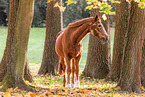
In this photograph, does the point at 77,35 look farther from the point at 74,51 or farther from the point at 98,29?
the point at 98,29

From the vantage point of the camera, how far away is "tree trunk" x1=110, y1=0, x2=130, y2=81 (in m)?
10.9

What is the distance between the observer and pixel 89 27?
7742 mm

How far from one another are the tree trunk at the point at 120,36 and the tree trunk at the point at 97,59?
2.30 feet

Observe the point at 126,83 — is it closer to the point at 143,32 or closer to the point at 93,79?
the point at 143,32

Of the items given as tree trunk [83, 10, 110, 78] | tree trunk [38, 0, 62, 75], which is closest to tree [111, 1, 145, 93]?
tree trunk [83, 10, 110, 78]

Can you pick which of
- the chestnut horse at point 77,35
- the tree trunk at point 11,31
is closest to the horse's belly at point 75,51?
the chestnut horse at point 77,35

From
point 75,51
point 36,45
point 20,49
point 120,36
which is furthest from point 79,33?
point 36,45

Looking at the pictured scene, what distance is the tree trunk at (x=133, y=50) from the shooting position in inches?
328

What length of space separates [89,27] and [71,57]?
1.11 m

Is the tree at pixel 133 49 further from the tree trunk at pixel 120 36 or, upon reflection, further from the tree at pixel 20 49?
the tree at pixel 20 49

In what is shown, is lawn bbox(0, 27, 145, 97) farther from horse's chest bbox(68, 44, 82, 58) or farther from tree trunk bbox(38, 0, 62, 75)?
horse's chest bbox(68, 44, 82, 58)

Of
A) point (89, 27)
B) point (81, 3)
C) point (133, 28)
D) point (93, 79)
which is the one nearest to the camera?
point (89, 27)

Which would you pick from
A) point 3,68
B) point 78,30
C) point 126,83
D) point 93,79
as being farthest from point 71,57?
point 93,79

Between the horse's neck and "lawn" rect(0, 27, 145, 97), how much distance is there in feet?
4.81
